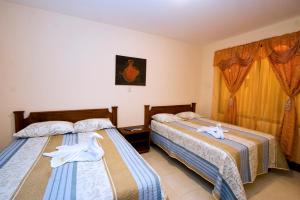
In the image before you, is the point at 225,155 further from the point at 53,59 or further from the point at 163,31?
the point at 53,59

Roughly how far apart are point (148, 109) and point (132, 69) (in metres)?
0.91

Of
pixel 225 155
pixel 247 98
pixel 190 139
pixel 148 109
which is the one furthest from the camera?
pixel 148 109

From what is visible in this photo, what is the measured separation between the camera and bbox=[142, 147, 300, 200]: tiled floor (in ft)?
6.10

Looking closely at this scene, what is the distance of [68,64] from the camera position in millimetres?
2490

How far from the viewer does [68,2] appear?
2064mm

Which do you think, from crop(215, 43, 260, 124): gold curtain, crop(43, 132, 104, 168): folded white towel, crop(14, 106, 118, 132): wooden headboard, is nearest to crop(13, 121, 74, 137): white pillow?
crop(14, 106, 118, 132): wooden headboard

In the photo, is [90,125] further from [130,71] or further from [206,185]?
[206,185]

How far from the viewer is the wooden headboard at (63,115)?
7.29 ft

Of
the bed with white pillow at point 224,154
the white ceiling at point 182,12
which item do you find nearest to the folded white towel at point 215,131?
the bed with white pillow at point 224,154

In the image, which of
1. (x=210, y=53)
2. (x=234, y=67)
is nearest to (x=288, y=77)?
(x=234, y=67)

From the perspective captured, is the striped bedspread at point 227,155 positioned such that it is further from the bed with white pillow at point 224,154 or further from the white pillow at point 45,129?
the white pillow at point 45,129

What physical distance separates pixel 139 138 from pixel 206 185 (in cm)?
142

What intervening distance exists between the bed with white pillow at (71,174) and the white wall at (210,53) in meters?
2.71

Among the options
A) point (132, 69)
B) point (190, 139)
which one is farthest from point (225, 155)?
point (132, 69)
